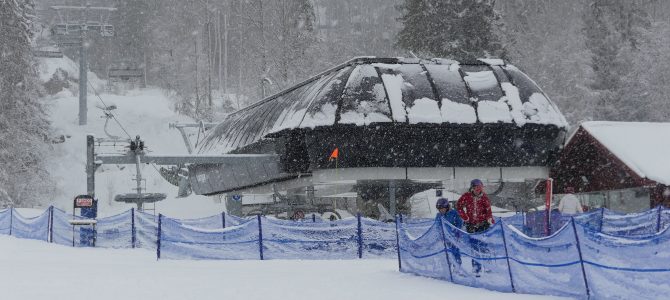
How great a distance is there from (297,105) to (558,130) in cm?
865

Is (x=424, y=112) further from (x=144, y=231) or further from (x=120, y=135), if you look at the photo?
(x=120, y=135)

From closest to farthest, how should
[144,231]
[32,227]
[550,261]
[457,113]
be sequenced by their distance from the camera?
1. [550,261]
2. [457,113]
3. [144,231]
4. [32,227]

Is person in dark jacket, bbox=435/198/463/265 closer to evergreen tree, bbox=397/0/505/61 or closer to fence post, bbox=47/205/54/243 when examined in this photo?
fence post, bbox=47/205/54/243

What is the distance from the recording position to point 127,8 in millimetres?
94125

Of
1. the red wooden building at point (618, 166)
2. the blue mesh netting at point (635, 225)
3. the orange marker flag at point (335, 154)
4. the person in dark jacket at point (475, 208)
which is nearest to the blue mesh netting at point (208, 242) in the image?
the orange marker flag at point (335, 154)

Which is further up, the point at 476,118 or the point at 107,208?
the point at 476,118

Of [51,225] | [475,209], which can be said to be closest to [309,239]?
[475,209]

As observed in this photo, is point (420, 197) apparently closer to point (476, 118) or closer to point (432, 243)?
point (476, 118)

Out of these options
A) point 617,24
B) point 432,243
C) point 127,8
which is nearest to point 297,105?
point 432,243

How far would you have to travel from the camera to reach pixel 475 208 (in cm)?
1359

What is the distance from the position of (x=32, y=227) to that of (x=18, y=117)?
2479 centimetres

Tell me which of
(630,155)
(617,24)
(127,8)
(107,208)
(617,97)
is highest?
(127,8)

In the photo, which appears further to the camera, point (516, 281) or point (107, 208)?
point (107, 208)

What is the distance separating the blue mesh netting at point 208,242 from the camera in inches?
770
